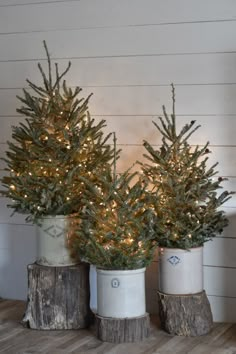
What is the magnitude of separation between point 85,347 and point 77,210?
802mm

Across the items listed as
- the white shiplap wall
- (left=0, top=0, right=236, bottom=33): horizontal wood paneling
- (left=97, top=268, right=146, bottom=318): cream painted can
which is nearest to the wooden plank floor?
A: (left=97, top=268, right=146, bottom=318): cream painted can

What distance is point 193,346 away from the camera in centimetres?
393

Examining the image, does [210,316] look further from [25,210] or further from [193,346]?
[25,210]

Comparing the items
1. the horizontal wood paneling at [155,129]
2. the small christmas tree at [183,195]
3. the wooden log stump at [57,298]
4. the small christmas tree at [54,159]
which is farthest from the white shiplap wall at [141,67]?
the wooden log stump at [57,298]

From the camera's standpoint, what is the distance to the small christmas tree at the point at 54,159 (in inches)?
164

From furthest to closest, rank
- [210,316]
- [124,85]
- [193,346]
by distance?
1. [124,85]
2. [210,316]
3. [193,346]

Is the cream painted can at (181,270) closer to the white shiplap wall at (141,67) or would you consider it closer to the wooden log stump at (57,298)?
the white shiplap wall at (141,67)

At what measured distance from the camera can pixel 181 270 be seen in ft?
13.5

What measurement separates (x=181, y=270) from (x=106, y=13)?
166 centimetres

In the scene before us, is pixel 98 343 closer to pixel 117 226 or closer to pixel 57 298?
pixel 57 298

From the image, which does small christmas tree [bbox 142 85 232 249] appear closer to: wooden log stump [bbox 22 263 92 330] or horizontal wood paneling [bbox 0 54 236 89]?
horizontal wood paneling [bbox 0 54 236 89]

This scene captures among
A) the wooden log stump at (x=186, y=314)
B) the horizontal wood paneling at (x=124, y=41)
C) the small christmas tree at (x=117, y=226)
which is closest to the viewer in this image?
the small christmas tree at (x=117, y=226)

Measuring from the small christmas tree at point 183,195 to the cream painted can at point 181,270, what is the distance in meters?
0.04

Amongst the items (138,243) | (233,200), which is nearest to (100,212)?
(138,243)
